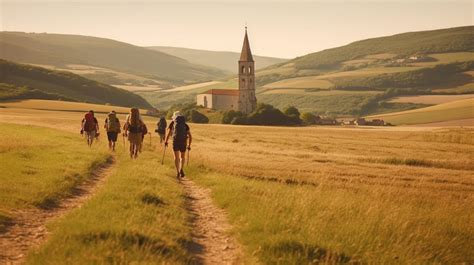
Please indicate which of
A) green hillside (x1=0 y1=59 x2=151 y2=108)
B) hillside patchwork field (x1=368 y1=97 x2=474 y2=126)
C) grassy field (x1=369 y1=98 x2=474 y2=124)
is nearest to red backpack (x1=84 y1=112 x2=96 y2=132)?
hillside patchwork field (x1=368 y1=97 x2=474 y2=126)

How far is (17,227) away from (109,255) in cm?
300

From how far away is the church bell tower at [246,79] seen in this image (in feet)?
473

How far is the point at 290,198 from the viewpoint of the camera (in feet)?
41.5

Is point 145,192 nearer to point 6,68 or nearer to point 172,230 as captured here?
point 172,230

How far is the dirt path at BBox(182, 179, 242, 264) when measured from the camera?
8.16 metres

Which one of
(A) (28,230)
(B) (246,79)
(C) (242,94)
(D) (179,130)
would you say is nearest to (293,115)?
(B) (246,79)

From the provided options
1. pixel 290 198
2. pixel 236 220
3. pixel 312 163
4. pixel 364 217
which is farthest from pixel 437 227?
pixel 312 163

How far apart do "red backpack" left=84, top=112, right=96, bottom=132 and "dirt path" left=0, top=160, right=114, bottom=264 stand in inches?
562

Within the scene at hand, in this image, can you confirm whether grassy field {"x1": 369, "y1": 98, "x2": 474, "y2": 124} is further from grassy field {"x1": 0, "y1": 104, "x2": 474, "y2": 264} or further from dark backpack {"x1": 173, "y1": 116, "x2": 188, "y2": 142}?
grassy field {"x1": 0, "y1": 104, "x2": 474, "y2": 264}

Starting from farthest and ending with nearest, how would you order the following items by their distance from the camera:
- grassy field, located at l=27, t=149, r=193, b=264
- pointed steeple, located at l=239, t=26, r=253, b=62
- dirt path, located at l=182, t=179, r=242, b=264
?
1. pointed steeple, located at l=239, t=26, r=253, b=62
2. dirt path, located at l=182, t=179, r=242, b=264
3. grassy field, located at l=27, t=149, r=193, b=264

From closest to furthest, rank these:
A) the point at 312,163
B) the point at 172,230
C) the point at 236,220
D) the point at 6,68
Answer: the point at 172,230
the point at 236,220
the point at 312,163
the point at 6,68

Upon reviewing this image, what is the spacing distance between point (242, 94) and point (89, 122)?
12084 centimetres

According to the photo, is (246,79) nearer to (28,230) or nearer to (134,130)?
(134,130)

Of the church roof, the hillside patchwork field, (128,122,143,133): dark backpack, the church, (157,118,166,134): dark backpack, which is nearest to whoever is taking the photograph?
(128,122,143,133): dark backpack
